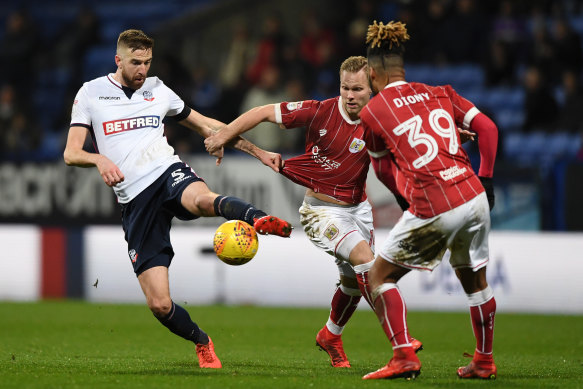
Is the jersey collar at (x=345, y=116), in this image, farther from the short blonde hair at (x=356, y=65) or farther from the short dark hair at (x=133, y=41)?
the short dark hair at (x=133, y=41)

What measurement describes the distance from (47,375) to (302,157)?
2.75 m

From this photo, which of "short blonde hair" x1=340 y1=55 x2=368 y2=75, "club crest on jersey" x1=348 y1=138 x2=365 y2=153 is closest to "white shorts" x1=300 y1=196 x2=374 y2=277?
"club crest on jersey" x1=348 y1=138 x2=365 y2=153

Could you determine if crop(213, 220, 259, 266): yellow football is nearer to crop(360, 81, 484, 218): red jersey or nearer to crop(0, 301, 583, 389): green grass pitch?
crop(0, 301, 583, 389): green grass pitch

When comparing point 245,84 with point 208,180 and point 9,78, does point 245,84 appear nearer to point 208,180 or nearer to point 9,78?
point 208,180

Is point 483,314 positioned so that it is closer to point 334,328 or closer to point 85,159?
point 334,328

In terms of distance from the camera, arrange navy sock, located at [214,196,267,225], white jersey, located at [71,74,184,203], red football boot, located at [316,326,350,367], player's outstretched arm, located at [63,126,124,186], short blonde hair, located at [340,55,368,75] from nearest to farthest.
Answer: player's outstretched arm, located at [63,126,124,186] → navy sock, located at [214,196,267,225] → white jersey, located at [71,74,184,203] → short blonde hair, located at [340,55,368,75] → red football boot, located at [316,326,350,367]

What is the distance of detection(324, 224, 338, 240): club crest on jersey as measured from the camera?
730cm

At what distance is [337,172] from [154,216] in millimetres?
1582

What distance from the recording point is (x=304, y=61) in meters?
16.8

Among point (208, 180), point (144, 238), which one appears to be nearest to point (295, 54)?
point (208, 180)

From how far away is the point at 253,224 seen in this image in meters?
6.57

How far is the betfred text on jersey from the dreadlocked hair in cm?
208

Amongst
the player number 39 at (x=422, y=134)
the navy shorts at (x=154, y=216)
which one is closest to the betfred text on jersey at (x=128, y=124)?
the navy shorts at (x=154, y=216)

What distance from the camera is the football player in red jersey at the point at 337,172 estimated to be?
23.7ft
